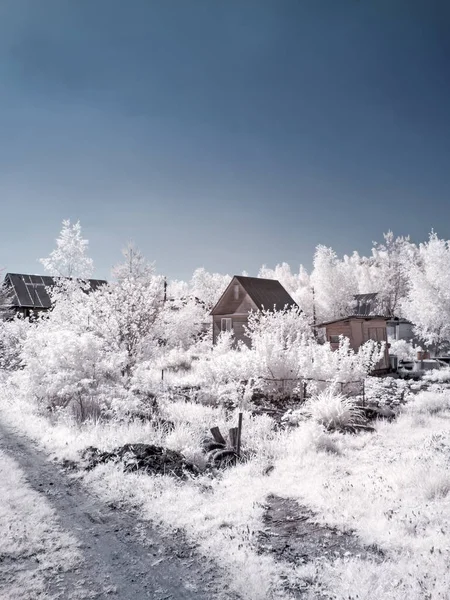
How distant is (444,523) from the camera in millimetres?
5152

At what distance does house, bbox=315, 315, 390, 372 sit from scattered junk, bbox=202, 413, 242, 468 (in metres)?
15.3

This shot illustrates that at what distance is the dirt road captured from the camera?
4141 mm

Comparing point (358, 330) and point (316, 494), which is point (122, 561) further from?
point (358, 330)

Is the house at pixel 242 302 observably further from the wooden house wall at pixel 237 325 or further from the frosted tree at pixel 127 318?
the frosted tree at pixel 127 318

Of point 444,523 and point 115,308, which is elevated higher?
point 115,308

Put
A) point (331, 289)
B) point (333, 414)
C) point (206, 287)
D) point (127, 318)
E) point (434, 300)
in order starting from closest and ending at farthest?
point (333, 414)
point (127, 318)
point (434, 300)
point (331, 289)
point (206, 287)

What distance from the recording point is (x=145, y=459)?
26.0ft

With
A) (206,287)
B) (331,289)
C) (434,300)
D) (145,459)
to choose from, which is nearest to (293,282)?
(206,287)

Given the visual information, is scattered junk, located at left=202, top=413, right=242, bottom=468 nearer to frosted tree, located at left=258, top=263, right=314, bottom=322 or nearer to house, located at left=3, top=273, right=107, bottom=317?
house, located at left=3, top=273, right=107, bottom=317

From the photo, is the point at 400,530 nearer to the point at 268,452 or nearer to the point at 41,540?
the point at 268,452

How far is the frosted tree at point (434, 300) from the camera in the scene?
113ft

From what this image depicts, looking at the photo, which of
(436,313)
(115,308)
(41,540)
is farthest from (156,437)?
(436,313)

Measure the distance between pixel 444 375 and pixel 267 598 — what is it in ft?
70.8

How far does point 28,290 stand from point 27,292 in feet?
1.17
